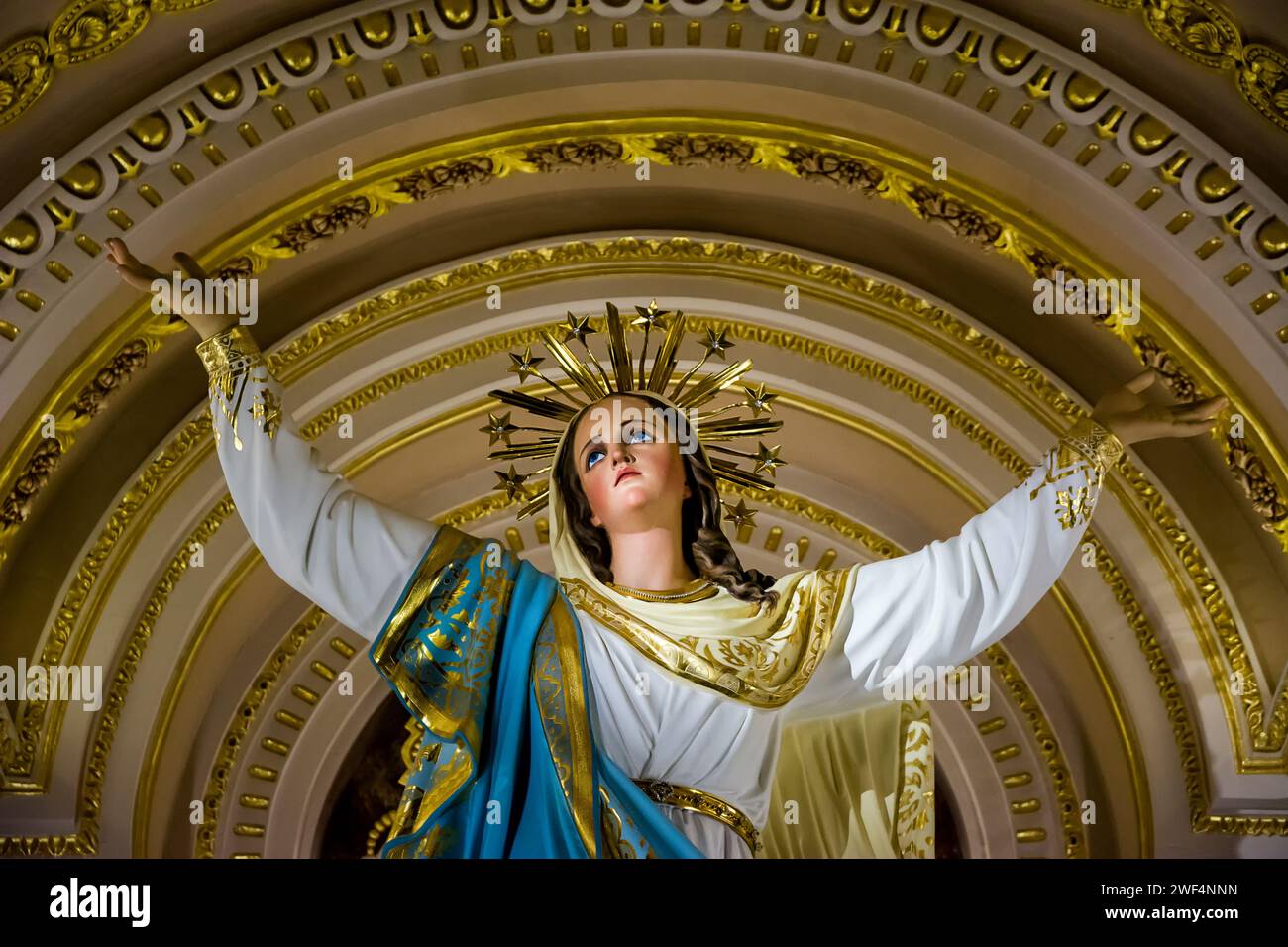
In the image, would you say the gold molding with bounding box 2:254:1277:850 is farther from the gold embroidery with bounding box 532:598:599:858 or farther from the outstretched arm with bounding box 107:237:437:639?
the gold embroidery with bounding box 532:598:599:858

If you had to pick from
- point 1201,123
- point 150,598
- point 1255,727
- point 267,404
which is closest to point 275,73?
point 267,404

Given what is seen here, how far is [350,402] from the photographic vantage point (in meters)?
6.52

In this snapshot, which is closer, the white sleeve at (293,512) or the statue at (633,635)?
the statue at (633,635)

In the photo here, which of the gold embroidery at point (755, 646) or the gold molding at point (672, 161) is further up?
the gold molding at point (672, 161)

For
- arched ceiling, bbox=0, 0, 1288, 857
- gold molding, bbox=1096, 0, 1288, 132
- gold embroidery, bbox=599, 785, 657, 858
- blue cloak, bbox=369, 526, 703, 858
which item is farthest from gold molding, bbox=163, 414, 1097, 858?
gold embroidery, bbox=599, 785, 657, 858

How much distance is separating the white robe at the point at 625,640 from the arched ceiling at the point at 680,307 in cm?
136

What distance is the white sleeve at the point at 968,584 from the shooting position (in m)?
4.42

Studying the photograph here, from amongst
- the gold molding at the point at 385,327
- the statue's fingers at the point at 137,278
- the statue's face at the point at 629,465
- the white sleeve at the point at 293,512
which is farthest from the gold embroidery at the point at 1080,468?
the statue's fingers at the point at 137,278

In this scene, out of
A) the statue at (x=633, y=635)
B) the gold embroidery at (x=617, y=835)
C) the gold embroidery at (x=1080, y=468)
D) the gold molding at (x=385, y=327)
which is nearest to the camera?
the gold embroidery at (x=617, y=835)

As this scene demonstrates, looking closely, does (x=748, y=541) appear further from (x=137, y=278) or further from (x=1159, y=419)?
(x=137, y=278)

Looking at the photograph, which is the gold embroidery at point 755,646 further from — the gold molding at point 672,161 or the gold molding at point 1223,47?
the gold molding at point 1223,47

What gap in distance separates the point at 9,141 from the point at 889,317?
3069mm

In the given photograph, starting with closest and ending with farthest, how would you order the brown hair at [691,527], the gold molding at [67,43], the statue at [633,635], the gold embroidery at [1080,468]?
the statue at [633,635] → the gold embroidery at [1080,468] → the brown hair at [691,527] → the gold molding at [67,43]
